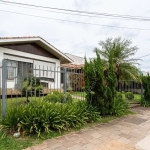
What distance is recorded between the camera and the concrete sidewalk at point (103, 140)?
3.36m

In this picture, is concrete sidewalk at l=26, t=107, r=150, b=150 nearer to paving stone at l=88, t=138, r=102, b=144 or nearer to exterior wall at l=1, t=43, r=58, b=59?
paving stone at l=88, t=138, r=102, b=144

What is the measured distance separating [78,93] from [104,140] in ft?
9.33

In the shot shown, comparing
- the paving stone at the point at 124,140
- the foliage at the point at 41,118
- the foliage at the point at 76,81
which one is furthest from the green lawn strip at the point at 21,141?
the foliage at the point at 76,81

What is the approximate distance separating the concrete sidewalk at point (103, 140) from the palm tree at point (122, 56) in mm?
4217

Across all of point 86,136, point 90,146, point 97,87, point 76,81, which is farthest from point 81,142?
point 76,81

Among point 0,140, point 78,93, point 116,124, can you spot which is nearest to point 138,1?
point 78,93

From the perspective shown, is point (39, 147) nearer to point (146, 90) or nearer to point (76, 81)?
point (76, 81)

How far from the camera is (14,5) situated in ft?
27.8

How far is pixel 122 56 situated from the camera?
8.70 meters

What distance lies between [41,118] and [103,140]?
1.71 m

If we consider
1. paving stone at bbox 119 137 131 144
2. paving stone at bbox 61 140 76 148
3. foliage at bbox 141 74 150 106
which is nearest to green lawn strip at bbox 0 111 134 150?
paving stone at bbox 61 140 76 148

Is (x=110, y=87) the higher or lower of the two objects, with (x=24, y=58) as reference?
lower

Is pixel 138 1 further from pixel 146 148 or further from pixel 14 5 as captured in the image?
pixel 146 148

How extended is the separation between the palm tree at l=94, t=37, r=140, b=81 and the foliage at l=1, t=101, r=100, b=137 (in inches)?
186
